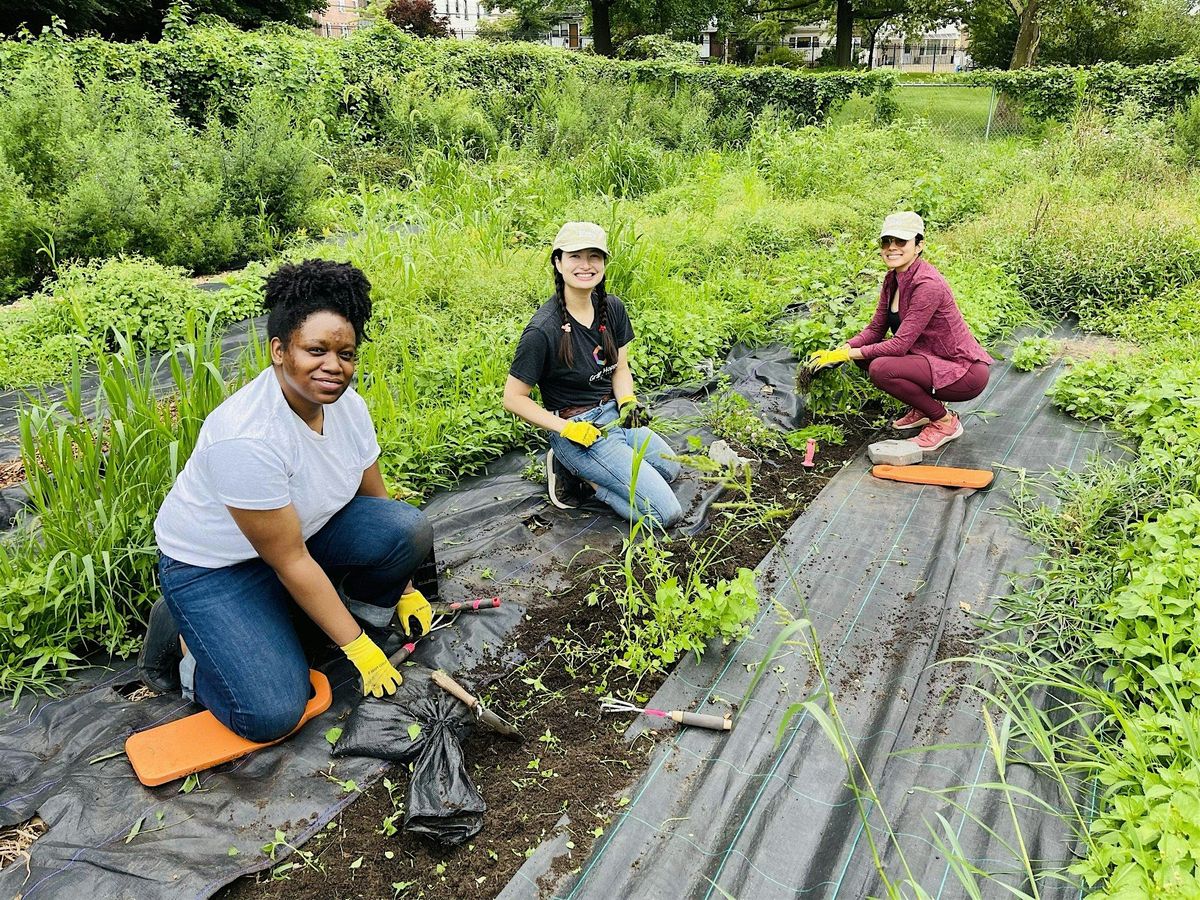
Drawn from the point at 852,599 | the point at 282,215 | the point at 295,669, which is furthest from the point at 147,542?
the point at 282,215

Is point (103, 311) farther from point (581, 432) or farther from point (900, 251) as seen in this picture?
point (900, 251)

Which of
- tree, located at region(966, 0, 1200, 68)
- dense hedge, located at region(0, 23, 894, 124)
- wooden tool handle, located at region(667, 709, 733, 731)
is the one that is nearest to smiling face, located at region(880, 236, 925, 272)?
wooden tool handle, located at region(667, 709, 733, 731)

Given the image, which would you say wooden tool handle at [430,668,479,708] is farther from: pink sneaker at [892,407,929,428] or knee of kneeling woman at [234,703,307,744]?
pink sneaker at [892,407,929,428]

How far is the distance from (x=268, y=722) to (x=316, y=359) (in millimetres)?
960

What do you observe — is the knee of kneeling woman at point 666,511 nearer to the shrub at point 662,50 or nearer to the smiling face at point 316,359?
the smiling face at point 316,359

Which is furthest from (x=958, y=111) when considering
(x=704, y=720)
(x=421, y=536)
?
(x=704, y=720)

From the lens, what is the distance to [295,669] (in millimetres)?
2148

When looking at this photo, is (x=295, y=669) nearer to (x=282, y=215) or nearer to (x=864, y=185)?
(x=282, y=215)

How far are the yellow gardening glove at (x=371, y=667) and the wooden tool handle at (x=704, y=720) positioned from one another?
0.79m

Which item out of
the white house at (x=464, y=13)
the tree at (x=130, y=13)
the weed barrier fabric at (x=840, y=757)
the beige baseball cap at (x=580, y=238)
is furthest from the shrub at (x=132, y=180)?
the white house at (x=464, y=13)

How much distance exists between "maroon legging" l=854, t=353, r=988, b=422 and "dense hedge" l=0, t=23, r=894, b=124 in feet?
24.3

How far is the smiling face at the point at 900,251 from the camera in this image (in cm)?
341

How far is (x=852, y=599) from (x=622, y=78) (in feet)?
46.9

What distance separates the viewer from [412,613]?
2520 millimetres
